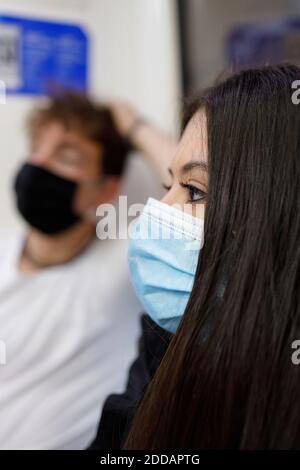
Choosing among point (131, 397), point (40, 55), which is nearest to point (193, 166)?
point (131, 397)

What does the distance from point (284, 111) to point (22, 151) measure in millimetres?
1023

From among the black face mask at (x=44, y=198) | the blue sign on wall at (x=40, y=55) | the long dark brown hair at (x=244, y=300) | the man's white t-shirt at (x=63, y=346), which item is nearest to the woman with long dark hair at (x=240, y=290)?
the long dark brown hair at (x=244, y=300)

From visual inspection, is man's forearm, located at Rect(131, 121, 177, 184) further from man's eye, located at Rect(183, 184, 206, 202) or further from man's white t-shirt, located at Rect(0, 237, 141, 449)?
man's eye, located at Rect(183, 184, 206, 202)

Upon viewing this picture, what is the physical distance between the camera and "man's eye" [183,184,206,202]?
1.94 ft

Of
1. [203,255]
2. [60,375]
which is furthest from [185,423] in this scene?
[60,375]

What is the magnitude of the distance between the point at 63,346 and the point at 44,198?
1.22 ft

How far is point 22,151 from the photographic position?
1.35 meters

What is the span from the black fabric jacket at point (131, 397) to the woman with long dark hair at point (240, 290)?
10 centimetres

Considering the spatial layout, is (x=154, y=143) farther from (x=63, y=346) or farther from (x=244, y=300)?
(x=244, y=300)

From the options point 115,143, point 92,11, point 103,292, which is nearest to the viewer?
point 103,292

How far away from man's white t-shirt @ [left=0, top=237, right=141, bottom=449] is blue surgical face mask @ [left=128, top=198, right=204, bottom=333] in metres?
0.44

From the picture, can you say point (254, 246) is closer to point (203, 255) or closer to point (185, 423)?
point (203, 255)

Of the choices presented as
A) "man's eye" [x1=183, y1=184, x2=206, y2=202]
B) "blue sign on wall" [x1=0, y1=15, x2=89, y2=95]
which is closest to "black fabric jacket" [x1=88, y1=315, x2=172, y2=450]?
"man's eye" [x1=183, y1=184, x2=206, y2=202]

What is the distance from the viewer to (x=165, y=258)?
1.99ft
